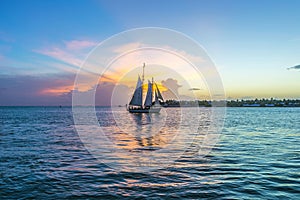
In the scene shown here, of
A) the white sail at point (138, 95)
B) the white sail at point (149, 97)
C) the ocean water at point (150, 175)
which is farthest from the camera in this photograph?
the white sail at point (149, 97)

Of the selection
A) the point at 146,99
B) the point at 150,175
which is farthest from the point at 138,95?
the point at 150,175

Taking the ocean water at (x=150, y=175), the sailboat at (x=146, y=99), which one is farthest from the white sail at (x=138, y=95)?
the ocean water at (x=150, y=175)

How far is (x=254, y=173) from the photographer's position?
15.4 m

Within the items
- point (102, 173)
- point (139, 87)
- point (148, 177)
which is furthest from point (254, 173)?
point (139, 87)

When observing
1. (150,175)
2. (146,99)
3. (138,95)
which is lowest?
(150,175)

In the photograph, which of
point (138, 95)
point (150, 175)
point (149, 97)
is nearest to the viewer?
point (150, 175)

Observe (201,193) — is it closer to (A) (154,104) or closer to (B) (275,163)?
(B) (275,163)

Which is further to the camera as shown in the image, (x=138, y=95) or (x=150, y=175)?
(x=138, y=95)

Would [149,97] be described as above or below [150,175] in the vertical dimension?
above

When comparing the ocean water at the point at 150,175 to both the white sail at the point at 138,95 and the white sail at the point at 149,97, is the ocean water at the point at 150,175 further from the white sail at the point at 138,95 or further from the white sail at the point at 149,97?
the white sail at the point at 149,97

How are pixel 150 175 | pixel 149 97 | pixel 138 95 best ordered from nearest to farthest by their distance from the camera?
pixel 150 175, pixel 138 95, pixel 149 97

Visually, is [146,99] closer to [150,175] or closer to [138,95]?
[138,95]

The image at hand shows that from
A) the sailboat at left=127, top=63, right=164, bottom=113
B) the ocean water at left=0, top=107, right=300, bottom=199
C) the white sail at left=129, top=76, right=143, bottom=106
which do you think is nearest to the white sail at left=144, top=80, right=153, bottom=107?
the sailboat at left=127, top=63, right=164, bottom=113

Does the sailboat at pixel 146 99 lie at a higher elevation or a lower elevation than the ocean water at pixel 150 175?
higher
